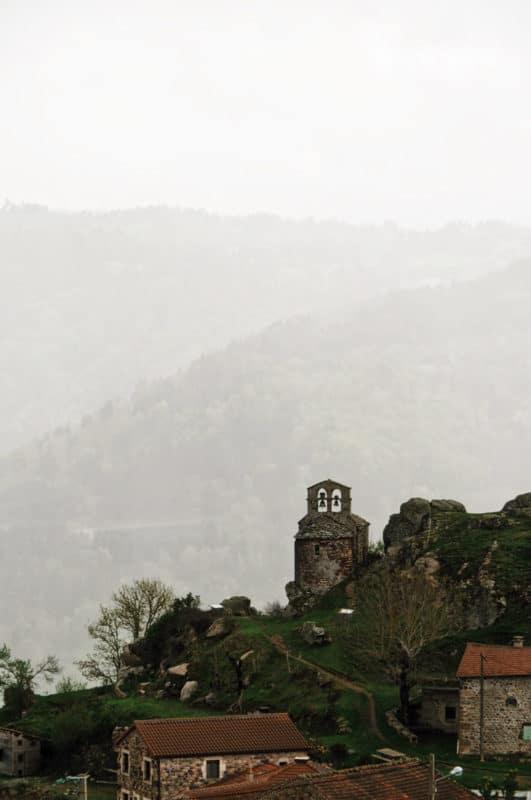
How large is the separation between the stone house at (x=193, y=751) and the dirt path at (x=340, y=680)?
9576 mm

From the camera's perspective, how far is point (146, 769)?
89750 millimetres

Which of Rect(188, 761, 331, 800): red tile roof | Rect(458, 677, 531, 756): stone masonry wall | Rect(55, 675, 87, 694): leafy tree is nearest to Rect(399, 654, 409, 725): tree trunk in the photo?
Rect(458, 677, 531, 756): stone masonry wall

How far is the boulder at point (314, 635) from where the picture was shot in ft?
392

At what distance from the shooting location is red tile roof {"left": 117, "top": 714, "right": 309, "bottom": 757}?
3505 inches

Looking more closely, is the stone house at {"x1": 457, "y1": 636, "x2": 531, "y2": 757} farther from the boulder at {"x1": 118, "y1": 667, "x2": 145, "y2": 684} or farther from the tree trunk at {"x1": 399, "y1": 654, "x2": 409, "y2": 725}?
the boulder at {"x1": 118, "y1": 667, "x2": 145, "y2": 684}

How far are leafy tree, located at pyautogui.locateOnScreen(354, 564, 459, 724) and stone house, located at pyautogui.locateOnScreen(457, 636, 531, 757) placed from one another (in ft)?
26.4

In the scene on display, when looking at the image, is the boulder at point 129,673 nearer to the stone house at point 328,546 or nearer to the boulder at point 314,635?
the boulder at point 314,635

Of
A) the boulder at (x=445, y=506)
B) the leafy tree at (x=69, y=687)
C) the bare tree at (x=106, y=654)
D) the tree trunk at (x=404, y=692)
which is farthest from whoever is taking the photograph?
the boulder at (x=445, y=506)

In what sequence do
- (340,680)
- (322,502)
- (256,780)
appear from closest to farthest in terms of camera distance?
(256,780) < (340,680) < (322,502)

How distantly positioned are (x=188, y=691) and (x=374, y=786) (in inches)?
1887

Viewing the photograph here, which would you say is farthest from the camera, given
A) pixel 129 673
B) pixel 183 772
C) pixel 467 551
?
pixel 129 673

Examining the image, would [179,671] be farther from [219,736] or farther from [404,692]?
[219,736]

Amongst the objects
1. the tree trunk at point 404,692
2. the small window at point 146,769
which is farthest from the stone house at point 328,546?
the small window at point 146,769

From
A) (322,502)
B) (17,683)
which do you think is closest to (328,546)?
(322,502)
